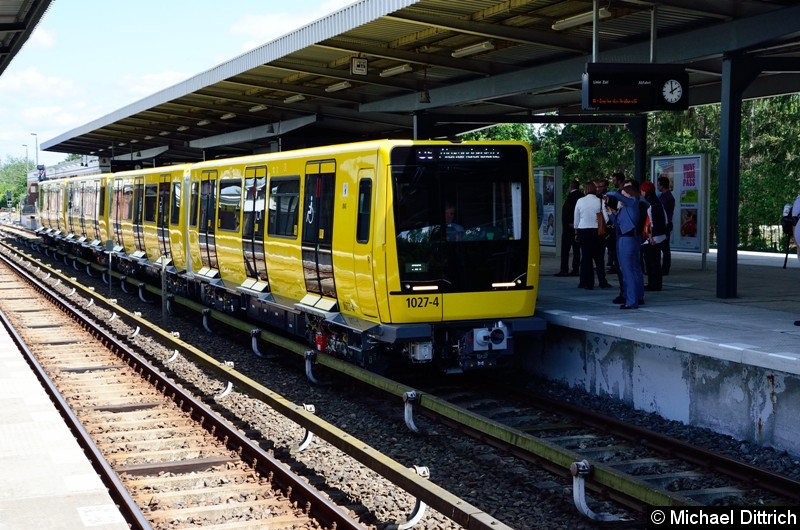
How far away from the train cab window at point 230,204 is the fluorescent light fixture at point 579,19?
5499 mm

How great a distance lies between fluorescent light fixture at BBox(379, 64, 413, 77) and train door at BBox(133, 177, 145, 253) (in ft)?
26.1

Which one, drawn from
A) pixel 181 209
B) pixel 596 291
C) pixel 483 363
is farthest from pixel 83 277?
pixel 483 363

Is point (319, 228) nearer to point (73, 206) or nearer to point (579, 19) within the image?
point (579, 19)

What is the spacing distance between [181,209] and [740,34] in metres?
11.3

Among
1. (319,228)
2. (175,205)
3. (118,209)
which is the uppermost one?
(175,205)

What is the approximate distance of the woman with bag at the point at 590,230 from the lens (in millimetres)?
14789

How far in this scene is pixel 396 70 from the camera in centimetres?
1762

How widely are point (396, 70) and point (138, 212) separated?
29.5 feet

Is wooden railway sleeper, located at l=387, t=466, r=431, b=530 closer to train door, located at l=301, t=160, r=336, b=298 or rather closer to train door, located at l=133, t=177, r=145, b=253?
train door, located at l=301, t=160, r=336, b=298

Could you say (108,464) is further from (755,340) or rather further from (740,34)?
(740,34)

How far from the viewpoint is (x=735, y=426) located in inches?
374

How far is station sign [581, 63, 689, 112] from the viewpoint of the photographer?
12.6 meters

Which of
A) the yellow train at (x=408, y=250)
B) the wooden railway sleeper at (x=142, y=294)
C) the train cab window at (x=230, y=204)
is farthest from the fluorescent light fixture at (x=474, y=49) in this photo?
the wooden railway sleeper at (x=142, y=294)

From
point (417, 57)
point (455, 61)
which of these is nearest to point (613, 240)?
point (455, 61)
